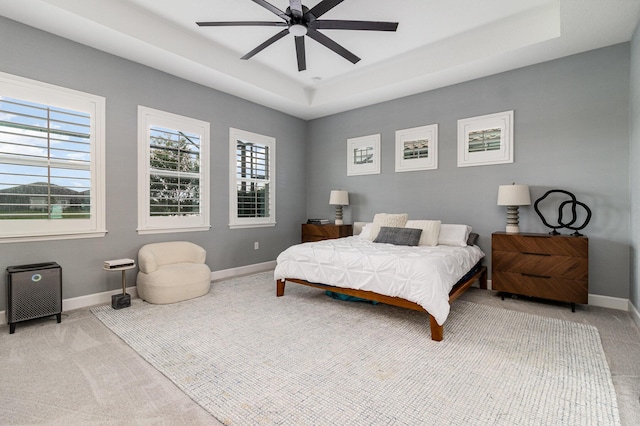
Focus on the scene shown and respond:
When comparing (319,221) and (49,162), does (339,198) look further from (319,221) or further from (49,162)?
(49,162)

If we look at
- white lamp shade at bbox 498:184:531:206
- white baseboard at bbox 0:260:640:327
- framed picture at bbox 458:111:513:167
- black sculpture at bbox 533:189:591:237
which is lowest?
white baseboard at bbox 0:260:640:327

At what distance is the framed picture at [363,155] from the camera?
5.47m

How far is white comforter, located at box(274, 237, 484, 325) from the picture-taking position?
2701 mm

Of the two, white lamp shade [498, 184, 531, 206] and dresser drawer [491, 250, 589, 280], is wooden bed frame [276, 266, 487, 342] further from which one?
white lamp shade [498, 184, 531, 206]

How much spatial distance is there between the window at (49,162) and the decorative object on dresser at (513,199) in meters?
4.90

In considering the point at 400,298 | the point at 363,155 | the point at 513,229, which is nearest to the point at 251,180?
the point at 363,155

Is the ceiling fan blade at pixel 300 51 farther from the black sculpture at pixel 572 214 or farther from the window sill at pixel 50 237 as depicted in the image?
the black sculpture at pixel 572 214

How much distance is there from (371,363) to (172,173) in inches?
142

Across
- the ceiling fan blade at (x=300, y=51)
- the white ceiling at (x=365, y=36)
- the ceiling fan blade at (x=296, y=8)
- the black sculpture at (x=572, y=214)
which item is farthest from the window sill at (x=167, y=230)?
the black sculpture at (x=572, y=214)

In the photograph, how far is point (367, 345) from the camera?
2.54m

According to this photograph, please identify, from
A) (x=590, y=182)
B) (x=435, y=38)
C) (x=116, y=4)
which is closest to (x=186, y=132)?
(x=116, y=4)

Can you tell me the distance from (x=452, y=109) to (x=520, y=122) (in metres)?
0.94

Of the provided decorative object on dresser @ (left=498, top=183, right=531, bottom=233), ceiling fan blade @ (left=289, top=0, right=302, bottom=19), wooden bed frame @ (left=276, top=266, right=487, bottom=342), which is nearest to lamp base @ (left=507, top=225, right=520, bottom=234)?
decorative object on dresser @ (left=498, top=183, right=531, bottom=233)

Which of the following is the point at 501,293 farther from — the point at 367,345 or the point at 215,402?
the point at 215,402
